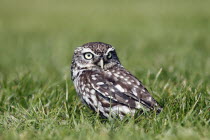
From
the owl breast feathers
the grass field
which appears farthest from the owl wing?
the grass field

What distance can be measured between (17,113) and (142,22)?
1161cm

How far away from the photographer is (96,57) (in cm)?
478

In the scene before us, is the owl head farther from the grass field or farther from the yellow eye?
the grass field

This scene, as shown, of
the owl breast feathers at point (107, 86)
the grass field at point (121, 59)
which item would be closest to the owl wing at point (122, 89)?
the owl breast feathers at point (107, 86)

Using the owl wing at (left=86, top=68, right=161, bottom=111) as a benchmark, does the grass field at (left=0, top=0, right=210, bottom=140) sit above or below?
below

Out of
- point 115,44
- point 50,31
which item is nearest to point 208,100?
point 115,44

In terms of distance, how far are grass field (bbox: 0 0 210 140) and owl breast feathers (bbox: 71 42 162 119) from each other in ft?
0.47

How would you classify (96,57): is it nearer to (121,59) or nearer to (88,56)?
(88,56)

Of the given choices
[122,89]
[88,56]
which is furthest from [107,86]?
[88,56]

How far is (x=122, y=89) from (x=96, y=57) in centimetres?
62

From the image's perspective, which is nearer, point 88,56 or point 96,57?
point 96,57

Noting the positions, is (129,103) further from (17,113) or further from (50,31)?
(50,31)

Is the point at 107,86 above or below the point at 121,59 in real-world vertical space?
above

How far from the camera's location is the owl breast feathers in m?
4.29
